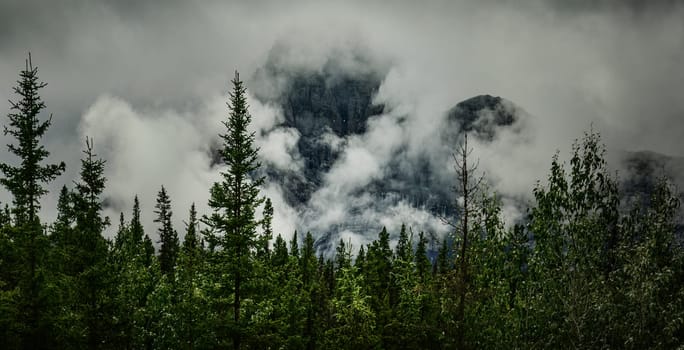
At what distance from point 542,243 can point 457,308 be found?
3740 mm

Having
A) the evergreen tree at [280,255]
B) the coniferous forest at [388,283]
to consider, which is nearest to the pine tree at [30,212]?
the coniferous forest at [388,283]

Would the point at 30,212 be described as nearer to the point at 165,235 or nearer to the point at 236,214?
the point at 236,214

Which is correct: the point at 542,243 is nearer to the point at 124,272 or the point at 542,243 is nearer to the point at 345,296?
the point at 345,296

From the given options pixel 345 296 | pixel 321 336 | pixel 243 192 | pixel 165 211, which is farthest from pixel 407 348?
pixel 165 211

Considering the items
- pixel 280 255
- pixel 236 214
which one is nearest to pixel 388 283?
pixel 280 255

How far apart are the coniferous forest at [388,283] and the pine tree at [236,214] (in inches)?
2.8

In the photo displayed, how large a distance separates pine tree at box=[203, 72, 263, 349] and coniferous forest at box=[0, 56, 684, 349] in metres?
0.07

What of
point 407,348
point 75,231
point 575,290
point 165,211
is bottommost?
point 407,348

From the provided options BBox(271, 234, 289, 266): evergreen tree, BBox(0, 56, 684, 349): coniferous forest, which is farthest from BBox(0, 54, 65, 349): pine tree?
BBox(271, 234, 289, 266): evergreen tree

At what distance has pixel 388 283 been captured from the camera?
41875mm

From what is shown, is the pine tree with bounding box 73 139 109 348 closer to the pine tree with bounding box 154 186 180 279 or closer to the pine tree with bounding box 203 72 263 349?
the pine tree with bounding box 203 72 263 349

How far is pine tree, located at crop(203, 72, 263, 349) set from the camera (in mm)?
22047

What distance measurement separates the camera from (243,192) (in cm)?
2292

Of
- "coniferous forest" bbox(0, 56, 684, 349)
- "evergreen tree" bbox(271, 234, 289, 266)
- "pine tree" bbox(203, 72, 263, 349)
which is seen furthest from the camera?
"evergreen tree" bbox(271, 234, 289, 266)
